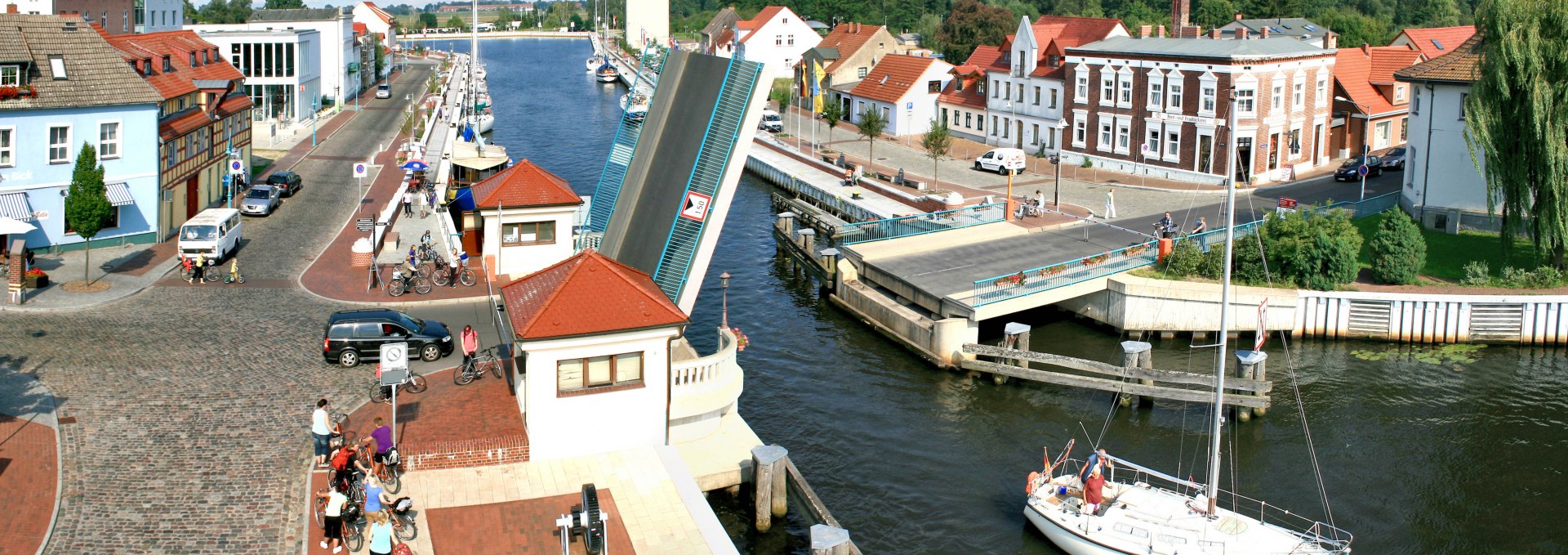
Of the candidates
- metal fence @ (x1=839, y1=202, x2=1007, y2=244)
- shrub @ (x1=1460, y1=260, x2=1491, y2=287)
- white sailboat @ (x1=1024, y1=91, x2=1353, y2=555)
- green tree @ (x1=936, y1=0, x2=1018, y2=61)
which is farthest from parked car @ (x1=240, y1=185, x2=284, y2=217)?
green tree @ (x1=936, y1=0, x2=1018, y2=61)

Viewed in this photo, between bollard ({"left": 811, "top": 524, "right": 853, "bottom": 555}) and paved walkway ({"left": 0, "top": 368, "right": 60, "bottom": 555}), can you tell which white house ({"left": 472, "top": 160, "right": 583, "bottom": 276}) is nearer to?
paved walkway ({"left": 0, "top": 368, "right": 60, "bottom": 555})

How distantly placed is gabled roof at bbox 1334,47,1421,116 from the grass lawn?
68.6 feet

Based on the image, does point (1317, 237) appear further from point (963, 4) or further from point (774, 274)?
point (963, 4)

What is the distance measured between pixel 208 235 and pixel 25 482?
20064 mm

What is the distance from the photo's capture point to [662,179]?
36.3 metres

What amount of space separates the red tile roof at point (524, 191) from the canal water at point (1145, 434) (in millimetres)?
6407

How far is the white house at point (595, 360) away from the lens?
27078 mm

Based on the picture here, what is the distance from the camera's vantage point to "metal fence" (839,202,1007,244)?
54062 millimetres

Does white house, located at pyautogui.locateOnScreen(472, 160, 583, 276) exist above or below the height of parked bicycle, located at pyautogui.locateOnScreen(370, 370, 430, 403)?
above

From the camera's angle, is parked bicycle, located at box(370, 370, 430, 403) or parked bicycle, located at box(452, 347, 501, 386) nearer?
parked bicycle, located at box(370, 370, 430, 403)

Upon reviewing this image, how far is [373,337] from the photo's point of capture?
34531mm

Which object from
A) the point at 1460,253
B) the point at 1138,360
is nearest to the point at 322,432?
the point at 1138,360

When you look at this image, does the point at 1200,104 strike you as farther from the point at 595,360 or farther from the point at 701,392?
the point at 595,360

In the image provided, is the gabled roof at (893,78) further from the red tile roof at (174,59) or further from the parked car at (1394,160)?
the red tile roof at (174,59)
